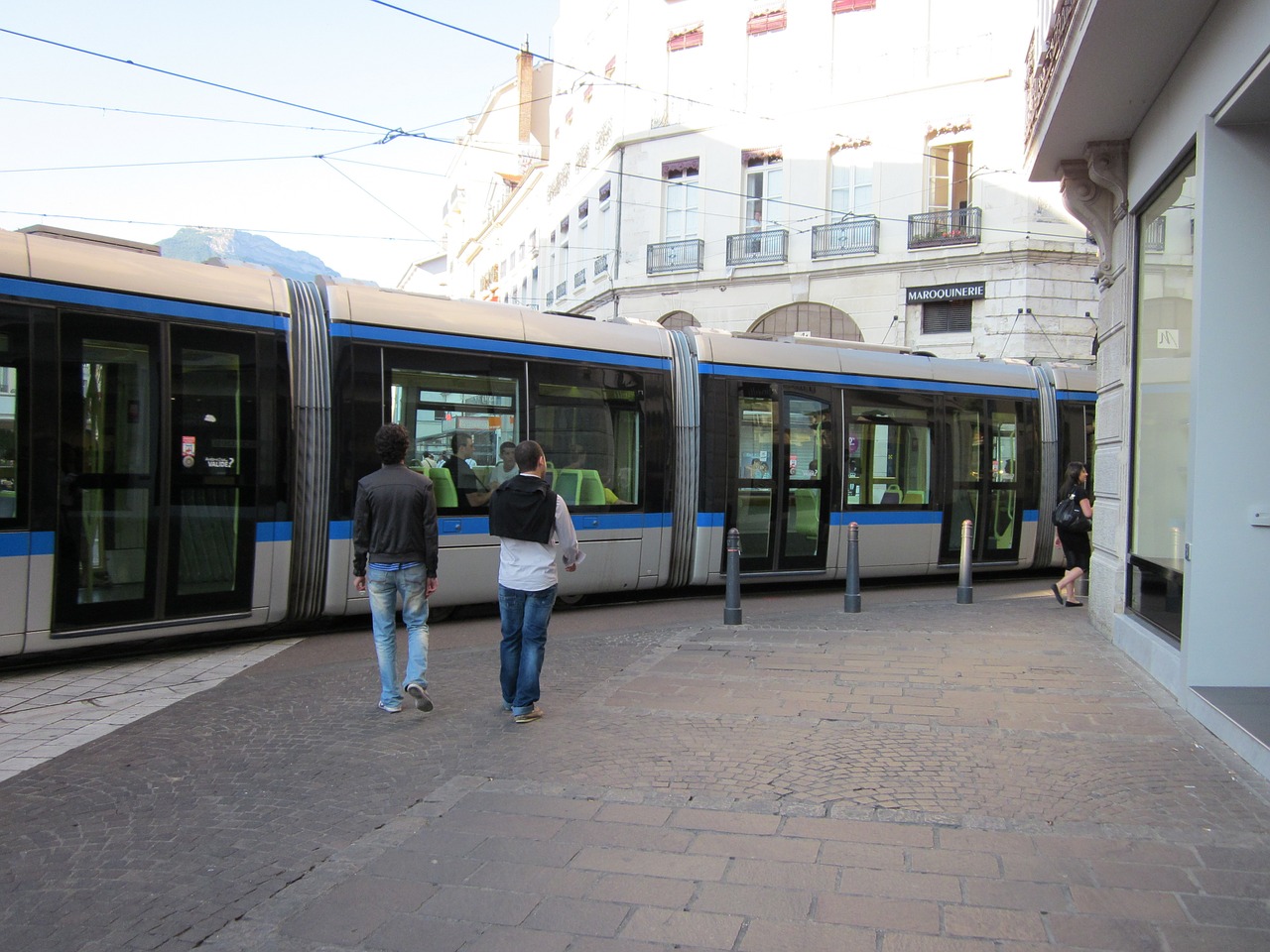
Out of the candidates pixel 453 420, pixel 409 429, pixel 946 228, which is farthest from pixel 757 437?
pixel 946 228

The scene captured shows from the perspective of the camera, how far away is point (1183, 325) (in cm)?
692

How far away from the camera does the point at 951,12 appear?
23.2 meters

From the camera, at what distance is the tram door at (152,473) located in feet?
23.7

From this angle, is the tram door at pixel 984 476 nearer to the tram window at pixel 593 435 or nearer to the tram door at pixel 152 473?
the tram window at pixel 593 435

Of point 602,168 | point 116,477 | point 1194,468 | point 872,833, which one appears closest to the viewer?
point 872,833

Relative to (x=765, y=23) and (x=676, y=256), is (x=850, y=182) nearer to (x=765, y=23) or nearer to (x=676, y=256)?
(x=765, y=23)

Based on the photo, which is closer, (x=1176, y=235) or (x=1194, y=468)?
(x=1194, y=468)

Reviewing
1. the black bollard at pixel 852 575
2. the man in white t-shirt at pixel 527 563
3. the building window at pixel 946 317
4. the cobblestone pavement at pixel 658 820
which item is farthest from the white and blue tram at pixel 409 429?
the building window at pixel 946 317

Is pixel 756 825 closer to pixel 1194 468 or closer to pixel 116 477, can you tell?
pixel 1194 468

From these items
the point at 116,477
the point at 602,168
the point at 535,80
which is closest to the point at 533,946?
the point at 116,477

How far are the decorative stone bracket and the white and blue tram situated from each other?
357 cm

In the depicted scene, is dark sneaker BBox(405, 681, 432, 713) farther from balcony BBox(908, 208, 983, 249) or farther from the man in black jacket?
balcony BBox(908, 208, 983, 249)

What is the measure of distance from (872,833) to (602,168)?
27.0m

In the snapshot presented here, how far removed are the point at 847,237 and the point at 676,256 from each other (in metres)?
4.67
